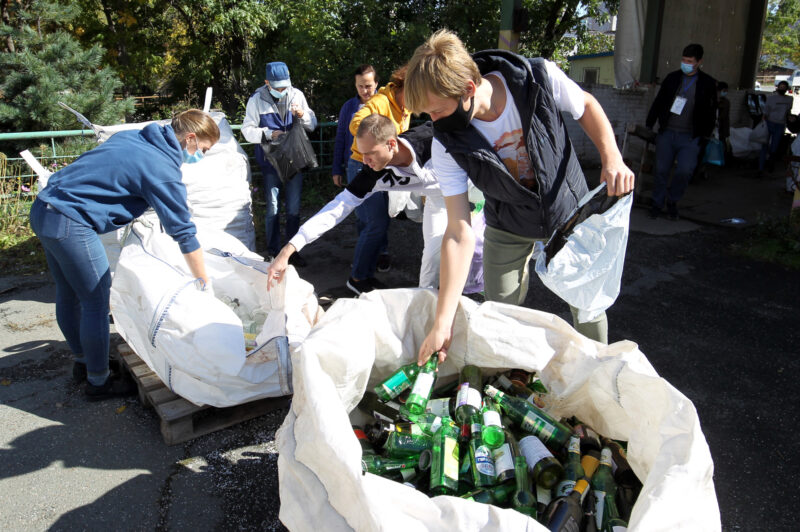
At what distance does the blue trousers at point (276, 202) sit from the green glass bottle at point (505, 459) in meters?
3.48

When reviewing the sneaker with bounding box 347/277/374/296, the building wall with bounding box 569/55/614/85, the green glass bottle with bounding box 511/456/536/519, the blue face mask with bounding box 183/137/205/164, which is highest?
the building wall with bounding box 569/55/614/85

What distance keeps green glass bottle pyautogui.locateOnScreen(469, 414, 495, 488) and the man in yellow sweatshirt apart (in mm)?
2414

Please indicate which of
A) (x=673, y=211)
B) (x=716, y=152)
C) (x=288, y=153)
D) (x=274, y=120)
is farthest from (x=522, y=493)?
(x=716, y=152)

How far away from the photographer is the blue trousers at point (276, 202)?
484 cm

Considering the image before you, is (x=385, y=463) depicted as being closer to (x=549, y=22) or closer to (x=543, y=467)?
(x=543, y=467)

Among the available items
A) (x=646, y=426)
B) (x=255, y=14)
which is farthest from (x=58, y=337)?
(x=255, y=14)

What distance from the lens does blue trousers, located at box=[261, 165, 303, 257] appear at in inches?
191

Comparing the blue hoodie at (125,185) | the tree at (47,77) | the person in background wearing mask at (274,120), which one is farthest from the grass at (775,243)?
the tree at (47,77)

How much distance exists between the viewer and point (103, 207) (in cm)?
261

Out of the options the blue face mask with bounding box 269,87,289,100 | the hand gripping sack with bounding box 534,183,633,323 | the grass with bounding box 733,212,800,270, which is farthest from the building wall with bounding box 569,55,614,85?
the hand gripping sack with bounding box 534,183,633,323

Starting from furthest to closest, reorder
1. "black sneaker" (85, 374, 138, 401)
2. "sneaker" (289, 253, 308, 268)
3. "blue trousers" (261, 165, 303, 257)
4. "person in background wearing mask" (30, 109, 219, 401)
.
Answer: "sneaker" (289, 253, 308, 268)
"blue trousers" (261, 165, 303, 257)
"black sneaker" (85, 374, 138, 401)
"person in background wearing mask" (30, 109, 219, 401)

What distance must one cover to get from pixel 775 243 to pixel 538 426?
4.67m

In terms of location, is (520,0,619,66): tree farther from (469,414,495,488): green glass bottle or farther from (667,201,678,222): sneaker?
(469,414,495,488): green glass bottle

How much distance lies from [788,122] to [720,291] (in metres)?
7.18
